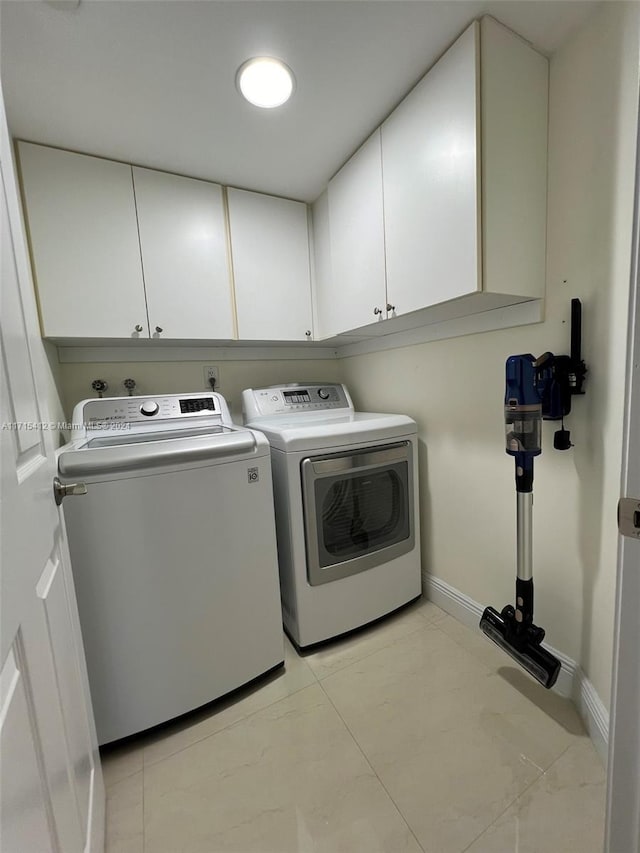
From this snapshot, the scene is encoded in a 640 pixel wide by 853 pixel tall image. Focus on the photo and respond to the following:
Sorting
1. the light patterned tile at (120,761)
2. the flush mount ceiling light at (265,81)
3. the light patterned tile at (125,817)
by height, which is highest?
the flush mount ceiling light at (265,81)

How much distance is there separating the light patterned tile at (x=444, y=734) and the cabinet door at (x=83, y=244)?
1842 mm

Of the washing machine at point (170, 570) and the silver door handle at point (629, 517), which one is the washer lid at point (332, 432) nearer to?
the washing machine at point (170, 570)

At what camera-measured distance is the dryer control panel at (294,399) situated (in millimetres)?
2018

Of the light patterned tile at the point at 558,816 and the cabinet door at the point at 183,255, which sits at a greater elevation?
the cabinet door at the point at 183,255

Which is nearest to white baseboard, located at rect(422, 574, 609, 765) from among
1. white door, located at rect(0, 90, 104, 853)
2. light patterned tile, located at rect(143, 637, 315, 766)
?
light patterned tile, located at rect(143, 637, 315, 766)

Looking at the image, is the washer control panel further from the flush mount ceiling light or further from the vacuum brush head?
the vacuum brush head

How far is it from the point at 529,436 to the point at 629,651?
71 centimetres

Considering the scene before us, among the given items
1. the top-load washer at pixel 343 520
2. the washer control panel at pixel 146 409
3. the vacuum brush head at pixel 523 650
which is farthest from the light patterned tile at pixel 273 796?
the washer control panel at pixel 146 409

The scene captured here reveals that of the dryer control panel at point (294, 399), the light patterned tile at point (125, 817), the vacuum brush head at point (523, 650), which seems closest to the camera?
the light patterned tile at point (125, 817)

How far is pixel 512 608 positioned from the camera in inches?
53.6

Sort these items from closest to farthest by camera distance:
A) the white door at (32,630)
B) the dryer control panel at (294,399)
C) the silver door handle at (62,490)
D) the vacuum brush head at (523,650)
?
the white door at (32,630), the silver door handle at (62,490), the vacuum brush head at (523,650), the dryer control panel at (294,399)

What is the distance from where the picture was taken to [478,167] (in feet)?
3.59

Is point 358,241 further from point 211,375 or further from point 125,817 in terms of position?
point 125,817

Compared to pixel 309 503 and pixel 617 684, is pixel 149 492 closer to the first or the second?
pixel 309 503
